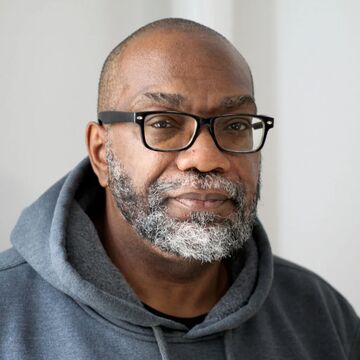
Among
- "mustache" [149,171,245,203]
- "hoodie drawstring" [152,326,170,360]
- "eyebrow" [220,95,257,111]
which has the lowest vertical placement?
"hoodie drawstring" [152,326,170,360]

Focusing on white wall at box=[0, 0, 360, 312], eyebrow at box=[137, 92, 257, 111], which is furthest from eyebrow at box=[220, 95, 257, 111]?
white wall at box=[0, 0, 360, 312]

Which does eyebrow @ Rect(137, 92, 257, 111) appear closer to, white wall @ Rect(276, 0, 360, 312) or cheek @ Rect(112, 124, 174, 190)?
cheek @ Rect(112, 124, 174, 190)

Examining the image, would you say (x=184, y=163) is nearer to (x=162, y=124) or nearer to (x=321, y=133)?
(x=162, y=124)

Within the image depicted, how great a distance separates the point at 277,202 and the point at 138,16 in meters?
0.73

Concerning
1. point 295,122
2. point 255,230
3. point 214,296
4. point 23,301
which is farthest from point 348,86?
point 23,301

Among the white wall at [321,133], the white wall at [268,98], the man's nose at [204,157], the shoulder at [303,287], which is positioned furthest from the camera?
the white wall at [321,133]

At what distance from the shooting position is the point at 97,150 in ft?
3.83

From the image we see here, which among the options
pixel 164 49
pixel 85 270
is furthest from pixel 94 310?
pixel 164 49

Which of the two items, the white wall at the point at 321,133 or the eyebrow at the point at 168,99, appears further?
the white wall at the point at 321,133

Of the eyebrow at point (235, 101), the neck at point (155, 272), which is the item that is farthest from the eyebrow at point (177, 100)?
the neck at point (155, 272)

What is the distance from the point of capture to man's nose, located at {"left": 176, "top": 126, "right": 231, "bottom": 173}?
98 centimetres

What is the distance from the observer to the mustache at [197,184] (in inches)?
38.8

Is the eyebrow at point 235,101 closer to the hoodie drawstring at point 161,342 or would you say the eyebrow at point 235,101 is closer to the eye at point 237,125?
the eye at point 237,125

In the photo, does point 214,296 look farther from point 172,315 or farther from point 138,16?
point 138,16
